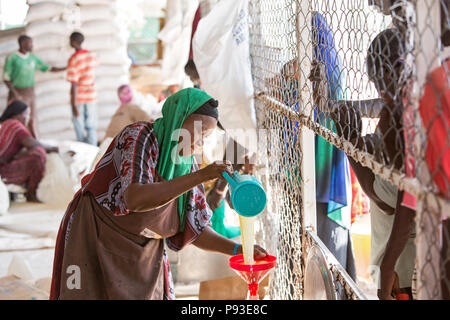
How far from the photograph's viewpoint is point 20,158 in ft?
20.4

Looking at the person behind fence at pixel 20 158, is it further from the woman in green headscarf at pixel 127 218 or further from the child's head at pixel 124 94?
the woman in green headscarf at pixel 127 218

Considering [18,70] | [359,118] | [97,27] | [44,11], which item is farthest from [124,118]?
[44,11]

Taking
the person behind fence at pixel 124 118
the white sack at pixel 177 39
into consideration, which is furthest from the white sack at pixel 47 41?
the person behind fence at pixel 124 118

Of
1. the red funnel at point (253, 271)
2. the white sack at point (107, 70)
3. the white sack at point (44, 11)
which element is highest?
the white sack at point (44, 11)

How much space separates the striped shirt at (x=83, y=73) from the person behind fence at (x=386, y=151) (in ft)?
22.8

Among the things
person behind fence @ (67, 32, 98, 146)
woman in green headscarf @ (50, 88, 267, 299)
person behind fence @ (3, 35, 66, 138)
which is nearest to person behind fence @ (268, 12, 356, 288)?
woman in green headscarf @ (50, 88, 267, 299)

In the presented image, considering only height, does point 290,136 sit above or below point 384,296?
above

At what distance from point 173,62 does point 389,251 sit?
272 inches

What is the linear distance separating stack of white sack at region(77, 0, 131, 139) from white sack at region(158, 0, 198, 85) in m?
0.92

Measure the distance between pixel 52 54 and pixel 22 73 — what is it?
0.63m

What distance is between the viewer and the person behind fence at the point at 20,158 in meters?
6.18

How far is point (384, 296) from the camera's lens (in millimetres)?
1506

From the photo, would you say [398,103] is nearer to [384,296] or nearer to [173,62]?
[384,296]

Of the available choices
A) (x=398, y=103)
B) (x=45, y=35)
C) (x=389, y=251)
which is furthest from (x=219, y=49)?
(x=45, y=35)
